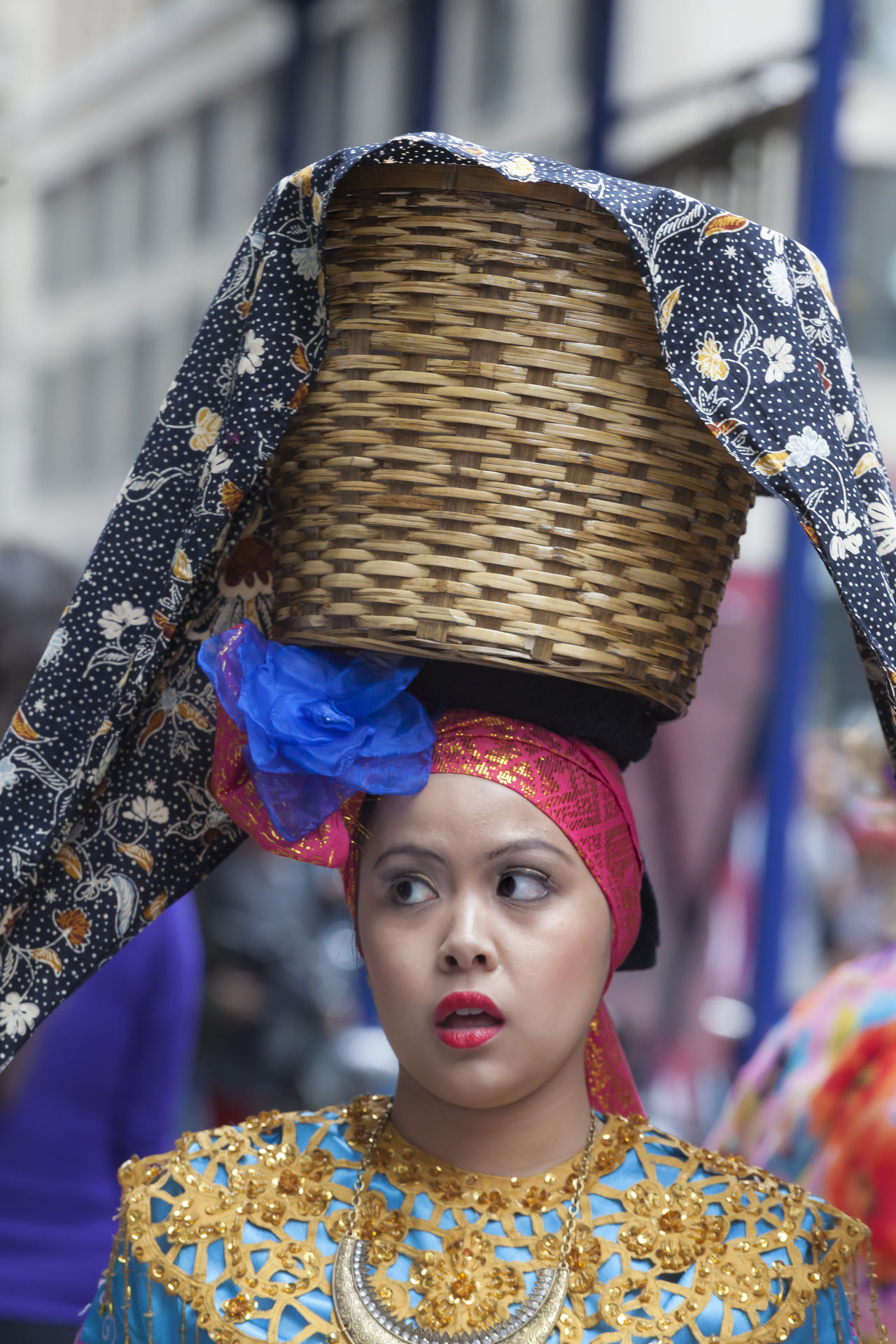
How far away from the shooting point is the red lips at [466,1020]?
4.92ft

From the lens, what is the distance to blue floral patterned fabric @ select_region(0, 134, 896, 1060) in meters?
1.40

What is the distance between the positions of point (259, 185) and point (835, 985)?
4241 mm

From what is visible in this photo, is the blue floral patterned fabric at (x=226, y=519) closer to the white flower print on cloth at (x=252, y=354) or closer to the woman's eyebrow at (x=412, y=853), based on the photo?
the white flower print on cloth at (x=252, y=354)

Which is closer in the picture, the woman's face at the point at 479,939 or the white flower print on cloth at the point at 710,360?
the white flower print on cloth at the point at 710,360

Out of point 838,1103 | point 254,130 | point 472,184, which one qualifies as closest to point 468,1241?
point 838,1103

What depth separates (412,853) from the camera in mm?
1561

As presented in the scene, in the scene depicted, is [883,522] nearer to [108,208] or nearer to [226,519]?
[226,519]

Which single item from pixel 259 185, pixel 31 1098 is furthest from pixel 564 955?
pixel 259 185

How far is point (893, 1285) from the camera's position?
6.00ft

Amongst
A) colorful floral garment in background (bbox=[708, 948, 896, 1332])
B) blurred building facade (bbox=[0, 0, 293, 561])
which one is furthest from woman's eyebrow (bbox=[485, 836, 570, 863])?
blurred building facade (bbox=[0, 0, 293, 561])

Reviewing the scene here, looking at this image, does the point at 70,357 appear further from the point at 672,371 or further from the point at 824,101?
the point at 672,371

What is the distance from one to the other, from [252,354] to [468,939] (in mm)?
606

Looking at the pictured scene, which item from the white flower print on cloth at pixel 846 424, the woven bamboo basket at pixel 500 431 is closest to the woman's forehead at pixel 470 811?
the woven bamboo basket at pixel 500 431

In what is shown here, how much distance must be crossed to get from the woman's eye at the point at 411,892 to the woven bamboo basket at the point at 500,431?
0.80ft
